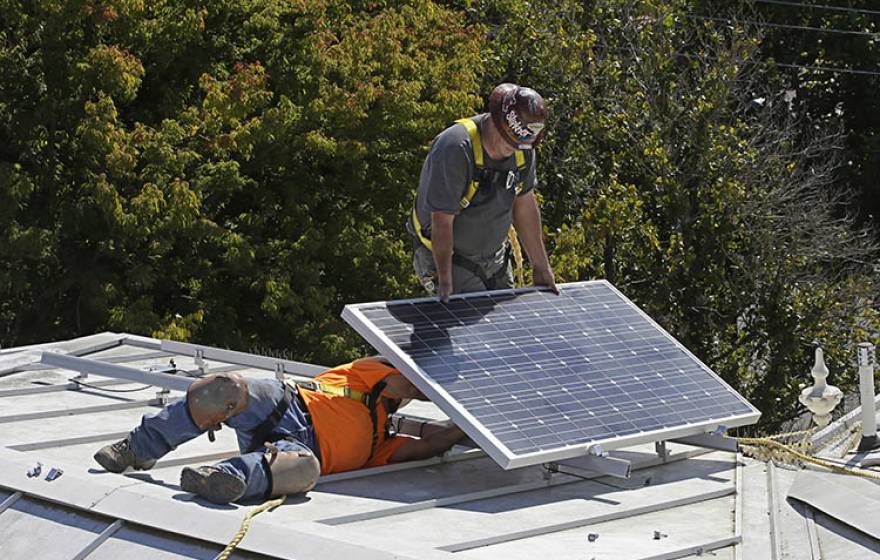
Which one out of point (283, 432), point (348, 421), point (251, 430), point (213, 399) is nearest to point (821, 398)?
point (348, 421)

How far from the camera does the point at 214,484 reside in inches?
282

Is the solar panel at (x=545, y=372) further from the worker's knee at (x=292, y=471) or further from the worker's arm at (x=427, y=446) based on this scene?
the worker's knee at (x=292, y=471)

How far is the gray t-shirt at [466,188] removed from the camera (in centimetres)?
854

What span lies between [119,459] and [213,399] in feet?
2.51

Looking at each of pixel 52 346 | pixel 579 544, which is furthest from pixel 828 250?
pixel 579 544

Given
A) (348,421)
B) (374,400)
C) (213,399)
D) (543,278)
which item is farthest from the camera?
(543,278)

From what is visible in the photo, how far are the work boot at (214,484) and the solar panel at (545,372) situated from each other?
4.14 feet

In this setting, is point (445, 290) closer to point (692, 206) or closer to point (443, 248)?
point (443, 248)

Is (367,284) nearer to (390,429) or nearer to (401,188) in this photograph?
(401,188)

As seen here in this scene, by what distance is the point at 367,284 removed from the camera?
23578 mm

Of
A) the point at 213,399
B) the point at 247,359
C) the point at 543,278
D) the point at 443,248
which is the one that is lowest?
the point at 247,359

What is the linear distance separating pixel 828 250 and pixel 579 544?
61.1 ft

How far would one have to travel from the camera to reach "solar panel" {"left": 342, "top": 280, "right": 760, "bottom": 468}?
7.84 metres

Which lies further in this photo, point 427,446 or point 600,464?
point 427,446
